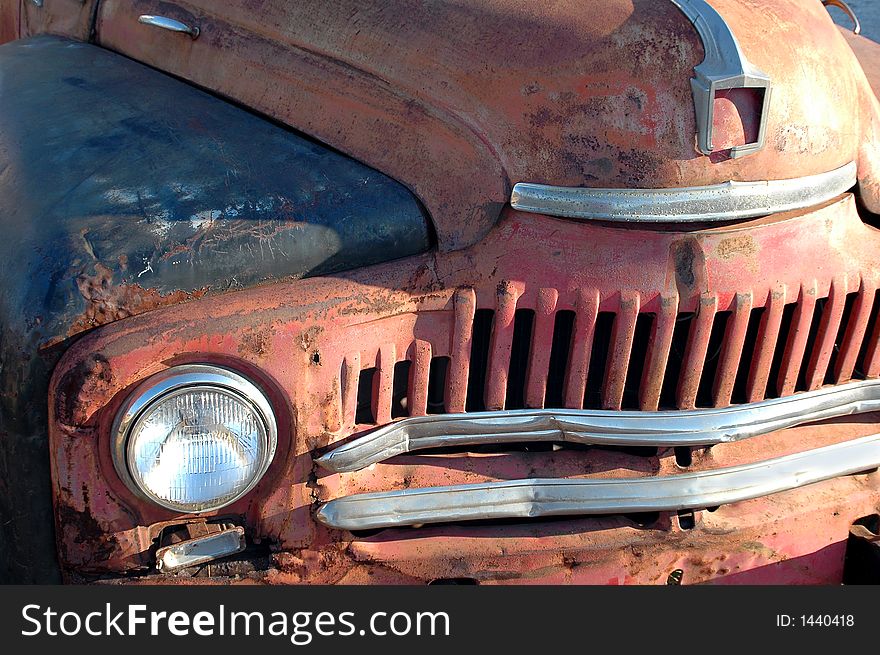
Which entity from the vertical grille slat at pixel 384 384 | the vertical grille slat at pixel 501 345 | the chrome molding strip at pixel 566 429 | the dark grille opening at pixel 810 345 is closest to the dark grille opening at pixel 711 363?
the chrome molding strip at pixel 566 429

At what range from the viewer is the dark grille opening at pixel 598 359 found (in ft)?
7.04

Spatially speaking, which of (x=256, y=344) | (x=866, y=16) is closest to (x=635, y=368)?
(x=256, y=344)

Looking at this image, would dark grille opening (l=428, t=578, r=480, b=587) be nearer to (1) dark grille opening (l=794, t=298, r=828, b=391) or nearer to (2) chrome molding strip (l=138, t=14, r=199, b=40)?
(1) dark grille opening (l=794, t=298, r=828, b=391)

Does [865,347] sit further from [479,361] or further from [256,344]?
[256,344]

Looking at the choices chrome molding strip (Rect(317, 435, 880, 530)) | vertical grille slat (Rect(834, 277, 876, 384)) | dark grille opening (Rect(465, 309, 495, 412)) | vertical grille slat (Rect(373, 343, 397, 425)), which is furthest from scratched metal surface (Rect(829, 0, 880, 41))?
vertical grille slat (Rect(373, 343, 397, 425))

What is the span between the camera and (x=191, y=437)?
69.8 inches

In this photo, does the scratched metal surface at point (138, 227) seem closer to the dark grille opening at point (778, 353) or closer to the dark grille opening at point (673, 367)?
the dark grille opening at point (673, 367)

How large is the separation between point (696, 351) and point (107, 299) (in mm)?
1233

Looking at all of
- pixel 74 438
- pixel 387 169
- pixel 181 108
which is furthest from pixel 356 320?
pixel 181 108

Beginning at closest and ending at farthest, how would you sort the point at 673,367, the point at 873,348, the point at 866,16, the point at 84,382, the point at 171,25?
the point at 84,382 < the point at 673,367 < the point at 873,348 < the point at 171,25 < the point at 866,16

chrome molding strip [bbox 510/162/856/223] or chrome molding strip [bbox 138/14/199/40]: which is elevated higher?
chrome molding strip [bbox 138/14/199/40]

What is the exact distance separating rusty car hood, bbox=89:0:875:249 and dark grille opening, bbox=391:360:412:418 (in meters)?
0.31

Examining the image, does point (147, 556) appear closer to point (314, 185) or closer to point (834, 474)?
point (314, 185)

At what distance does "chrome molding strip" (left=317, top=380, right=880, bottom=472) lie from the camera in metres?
1.96
